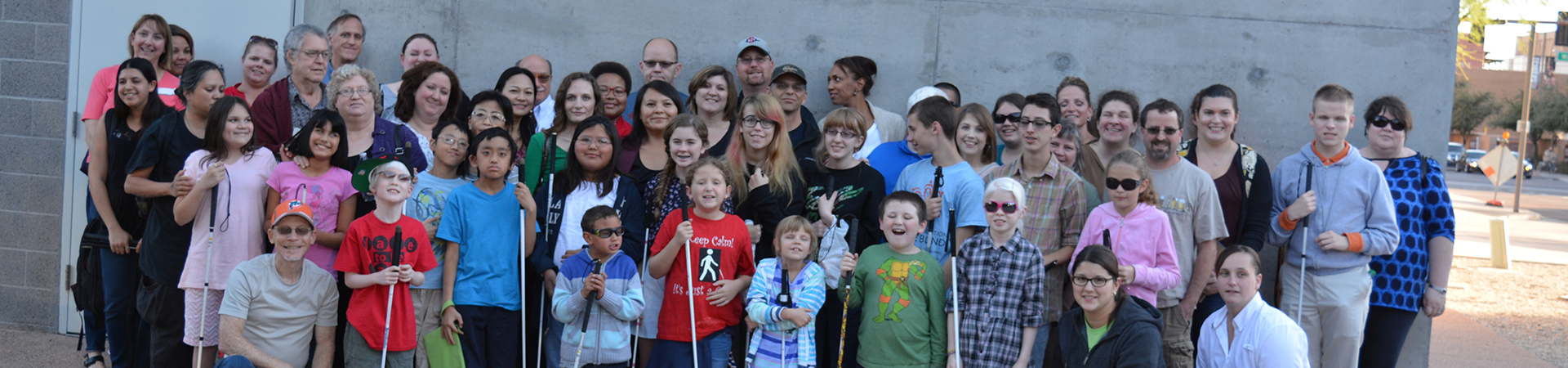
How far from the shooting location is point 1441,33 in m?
6.32

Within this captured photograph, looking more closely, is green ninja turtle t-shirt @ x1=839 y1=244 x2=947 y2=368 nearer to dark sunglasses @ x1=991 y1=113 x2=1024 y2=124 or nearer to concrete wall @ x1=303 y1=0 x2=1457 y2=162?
dark sunglasses @ x1=991 y1=113 x2=1024 y2=124

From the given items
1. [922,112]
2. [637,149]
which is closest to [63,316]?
[637,149]

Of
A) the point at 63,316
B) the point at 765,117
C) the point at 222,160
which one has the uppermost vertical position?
the point at 765,117

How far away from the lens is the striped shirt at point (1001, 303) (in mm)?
4066

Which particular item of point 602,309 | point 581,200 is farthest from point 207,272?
point 602,309

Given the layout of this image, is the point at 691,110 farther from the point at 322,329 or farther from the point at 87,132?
the point at 87,132

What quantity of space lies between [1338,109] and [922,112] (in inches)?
86.7

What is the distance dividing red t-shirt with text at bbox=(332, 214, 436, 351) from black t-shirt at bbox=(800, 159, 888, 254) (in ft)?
5.61

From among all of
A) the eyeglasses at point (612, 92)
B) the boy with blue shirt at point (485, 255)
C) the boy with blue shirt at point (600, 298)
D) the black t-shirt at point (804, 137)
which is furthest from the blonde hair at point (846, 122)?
the eyeglasses at point (612, 92)

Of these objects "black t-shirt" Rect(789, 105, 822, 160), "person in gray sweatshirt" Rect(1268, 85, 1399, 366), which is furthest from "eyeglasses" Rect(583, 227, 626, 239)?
"person in gray sweatshirt" Rect(1268, 85, 1399, 366)

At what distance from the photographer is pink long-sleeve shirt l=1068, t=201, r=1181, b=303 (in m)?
4.20

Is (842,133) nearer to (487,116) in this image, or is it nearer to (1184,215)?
(1184,215)

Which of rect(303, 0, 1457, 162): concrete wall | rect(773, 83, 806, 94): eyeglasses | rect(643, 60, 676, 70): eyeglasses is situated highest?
rect(303, 0, 1457, 162): concrete wall

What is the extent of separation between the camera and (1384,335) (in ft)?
16.9
